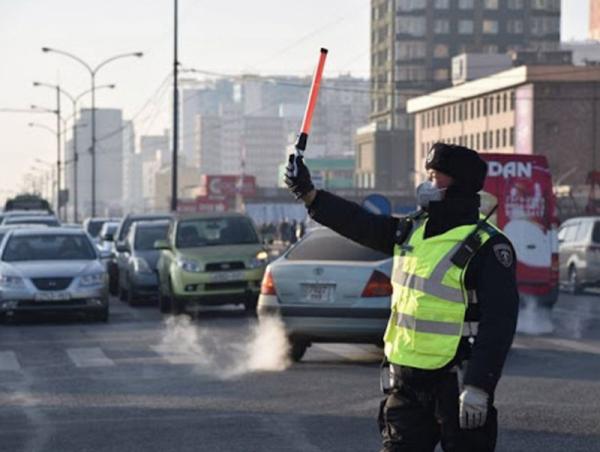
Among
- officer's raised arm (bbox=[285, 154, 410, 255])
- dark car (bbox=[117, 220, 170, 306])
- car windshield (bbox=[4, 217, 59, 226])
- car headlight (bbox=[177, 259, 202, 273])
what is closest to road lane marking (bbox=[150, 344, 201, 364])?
car headlight (bbox=[177, 259, 202, 273])

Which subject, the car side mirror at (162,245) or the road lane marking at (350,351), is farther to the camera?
the car side mirror at (162,245)

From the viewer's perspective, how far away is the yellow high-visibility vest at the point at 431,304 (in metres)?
6.73

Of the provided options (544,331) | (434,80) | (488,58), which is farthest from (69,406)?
(434,80)

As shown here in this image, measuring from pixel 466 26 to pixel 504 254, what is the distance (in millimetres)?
169465

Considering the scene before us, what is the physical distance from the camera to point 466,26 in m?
174

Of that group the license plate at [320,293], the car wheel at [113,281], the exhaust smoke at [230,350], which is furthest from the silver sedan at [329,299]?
the car wheel at [113,281]

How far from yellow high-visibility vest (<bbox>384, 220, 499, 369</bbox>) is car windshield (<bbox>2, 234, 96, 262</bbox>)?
Result: 20.0m

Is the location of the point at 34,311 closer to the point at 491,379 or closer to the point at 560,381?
the point at 560,381

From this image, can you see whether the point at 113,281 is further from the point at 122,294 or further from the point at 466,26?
the point at 466,26

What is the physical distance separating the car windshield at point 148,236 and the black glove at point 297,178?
25.1 metres

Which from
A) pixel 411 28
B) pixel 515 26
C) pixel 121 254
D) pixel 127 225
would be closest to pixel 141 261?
pixel 121 254

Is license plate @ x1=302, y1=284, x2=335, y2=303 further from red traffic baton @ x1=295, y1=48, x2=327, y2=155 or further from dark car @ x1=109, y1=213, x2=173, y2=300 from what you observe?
dark car @ x1=109, y1=213, x2=173, y2=300

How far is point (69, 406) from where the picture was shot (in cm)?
1394

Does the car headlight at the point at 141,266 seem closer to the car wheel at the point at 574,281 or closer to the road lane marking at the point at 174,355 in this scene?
the road lane marking at the point at 174,355
